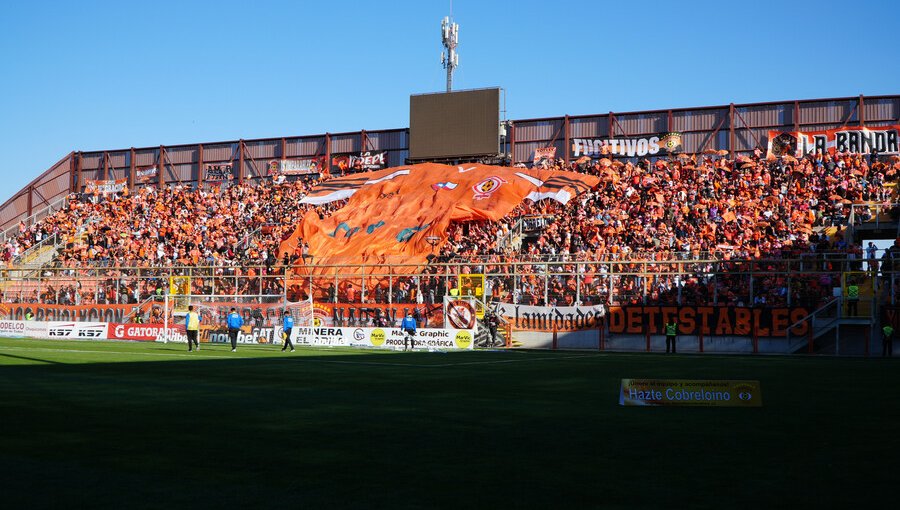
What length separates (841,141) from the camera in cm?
5838

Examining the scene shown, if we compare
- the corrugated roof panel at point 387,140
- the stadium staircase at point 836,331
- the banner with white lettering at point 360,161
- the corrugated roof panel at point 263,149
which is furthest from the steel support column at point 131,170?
the stadium staircase at point 836,331

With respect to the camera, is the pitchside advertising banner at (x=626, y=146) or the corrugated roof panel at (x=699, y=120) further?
the pitchside advertising banner at (x=626, y=146)

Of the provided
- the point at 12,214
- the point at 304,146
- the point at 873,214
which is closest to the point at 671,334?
the point at 873,214

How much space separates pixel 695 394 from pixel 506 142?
180 feet

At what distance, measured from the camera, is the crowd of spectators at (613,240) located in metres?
44.6

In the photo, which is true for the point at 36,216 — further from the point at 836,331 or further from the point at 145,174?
the point at 836,331

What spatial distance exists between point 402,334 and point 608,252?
41.0 feet

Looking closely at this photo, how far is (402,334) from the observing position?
42.7m

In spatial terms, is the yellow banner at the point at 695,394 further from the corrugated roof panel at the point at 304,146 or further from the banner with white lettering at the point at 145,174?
the banner with white lettering at the point at 145,174

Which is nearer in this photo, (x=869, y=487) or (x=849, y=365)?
(x=869, y=487)

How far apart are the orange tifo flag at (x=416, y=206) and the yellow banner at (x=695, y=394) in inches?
1469

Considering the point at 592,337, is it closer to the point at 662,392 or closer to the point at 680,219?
the point at 680,219

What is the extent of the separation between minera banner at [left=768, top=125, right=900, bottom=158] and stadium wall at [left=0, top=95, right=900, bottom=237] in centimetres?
225

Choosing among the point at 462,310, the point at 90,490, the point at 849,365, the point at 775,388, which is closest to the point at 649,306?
the point at 462,310
